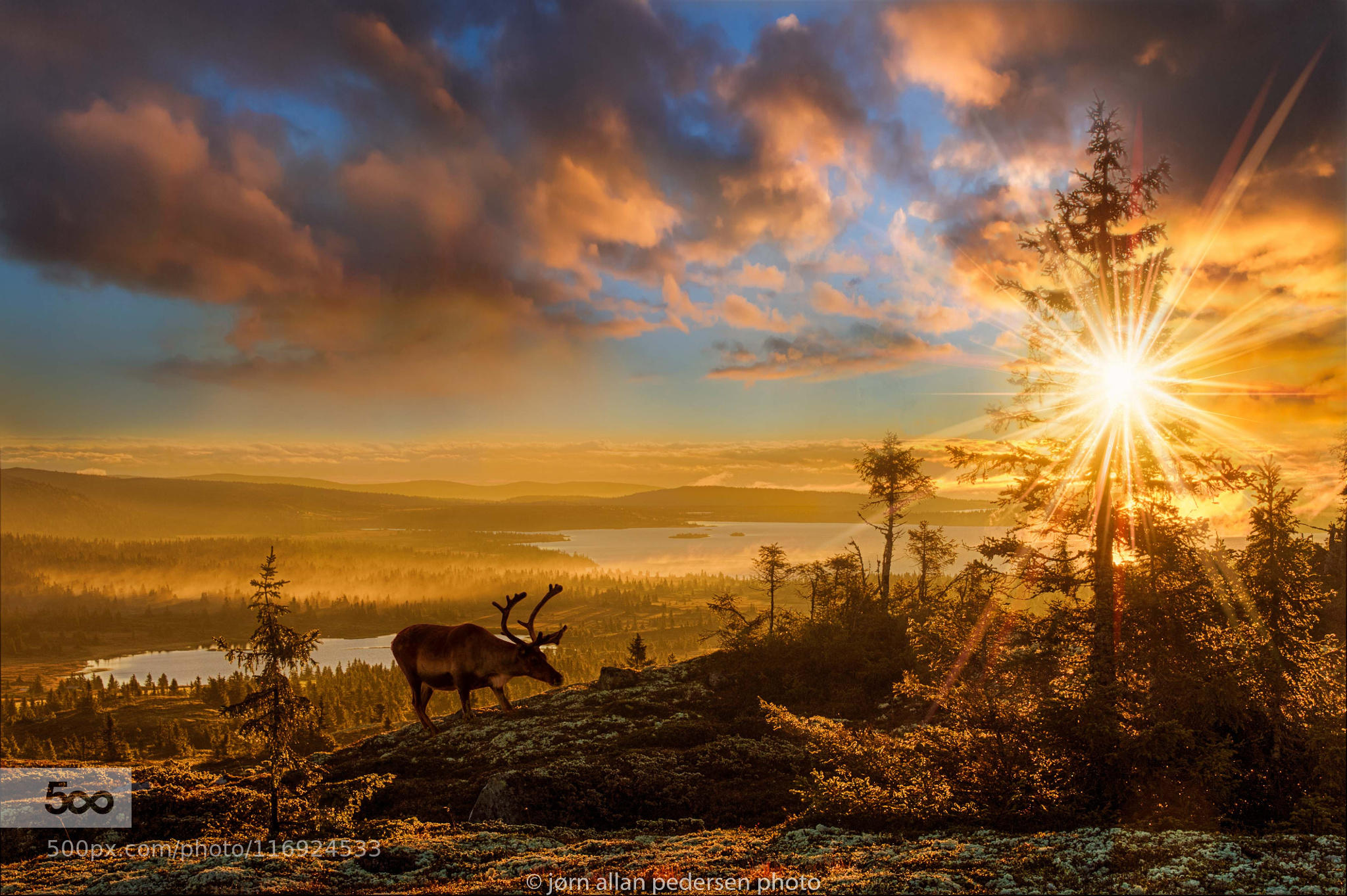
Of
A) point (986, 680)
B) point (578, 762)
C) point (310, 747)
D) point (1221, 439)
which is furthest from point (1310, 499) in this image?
point (310, 747)

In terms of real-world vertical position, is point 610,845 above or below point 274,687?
below

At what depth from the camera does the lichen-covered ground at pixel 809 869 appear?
28.6 ft

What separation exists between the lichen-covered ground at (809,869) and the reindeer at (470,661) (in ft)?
13.5

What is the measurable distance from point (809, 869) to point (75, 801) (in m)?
22.9

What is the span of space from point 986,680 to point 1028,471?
5562mm

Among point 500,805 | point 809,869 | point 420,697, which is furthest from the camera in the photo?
point 500,805

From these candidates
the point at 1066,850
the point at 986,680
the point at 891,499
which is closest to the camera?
the point at 1066,850

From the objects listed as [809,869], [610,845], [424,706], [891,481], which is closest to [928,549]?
[891,481]

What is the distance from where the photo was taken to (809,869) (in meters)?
10.6

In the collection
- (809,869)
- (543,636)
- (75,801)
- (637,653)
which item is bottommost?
(637,653)

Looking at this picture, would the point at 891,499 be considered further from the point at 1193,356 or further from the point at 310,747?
the point at 310,747

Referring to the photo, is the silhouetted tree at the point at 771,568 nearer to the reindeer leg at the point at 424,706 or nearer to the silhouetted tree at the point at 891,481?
the silhouetted tree at the point at 891,481

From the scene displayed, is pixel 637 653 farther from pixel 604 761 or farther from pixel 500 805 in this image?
pixel 500 805

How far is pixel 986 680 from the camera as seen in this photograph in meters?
14.5
